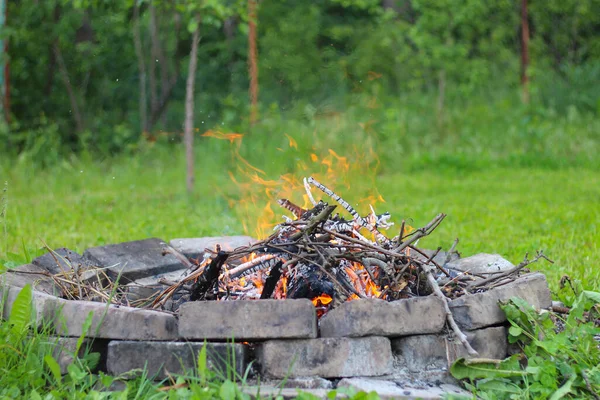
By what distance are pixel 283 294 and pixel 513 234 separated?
2997mm

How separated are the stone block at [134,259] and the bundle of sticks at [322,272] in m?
0.51

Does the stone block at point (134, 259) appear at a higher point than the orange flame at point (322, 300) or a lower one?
lower

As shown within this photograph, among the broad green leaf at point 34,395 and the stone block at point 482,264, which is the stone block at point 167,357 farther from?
the stone block at point 482,264

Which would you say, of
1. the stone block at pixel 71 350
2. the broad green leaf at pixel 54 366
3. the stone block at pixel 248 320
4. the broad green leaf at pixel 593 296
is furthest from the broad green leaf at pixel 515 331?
the broad green leaf at pixel 54 366

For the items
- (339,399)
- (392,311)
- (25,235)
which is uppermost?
(392,311)

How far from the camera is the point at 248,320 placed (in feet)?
8.78

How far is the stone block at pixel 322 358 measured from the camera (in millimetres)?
2664

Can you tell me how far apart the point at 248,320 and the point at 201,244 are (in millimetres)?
1433

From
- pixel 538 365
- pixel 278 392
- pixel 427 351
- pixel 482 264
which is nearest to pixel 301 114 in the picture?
pixel 482 264

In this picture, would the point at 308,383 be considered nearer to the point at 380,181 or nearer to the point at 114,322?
the point at 114,322

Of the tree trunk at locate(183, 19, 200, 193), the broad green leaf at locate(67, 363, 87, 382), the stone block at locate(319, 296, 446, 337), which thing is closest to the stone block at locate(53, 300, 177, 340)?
the broad green leaf at locate(67, 363, 87, 382)

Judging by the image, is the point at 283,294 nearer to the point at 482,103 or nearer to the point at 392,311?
the point at 392,311

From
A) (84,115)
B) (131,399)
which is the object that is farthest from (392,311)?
(84,115)

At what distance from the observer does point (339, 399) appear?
2500 mm
